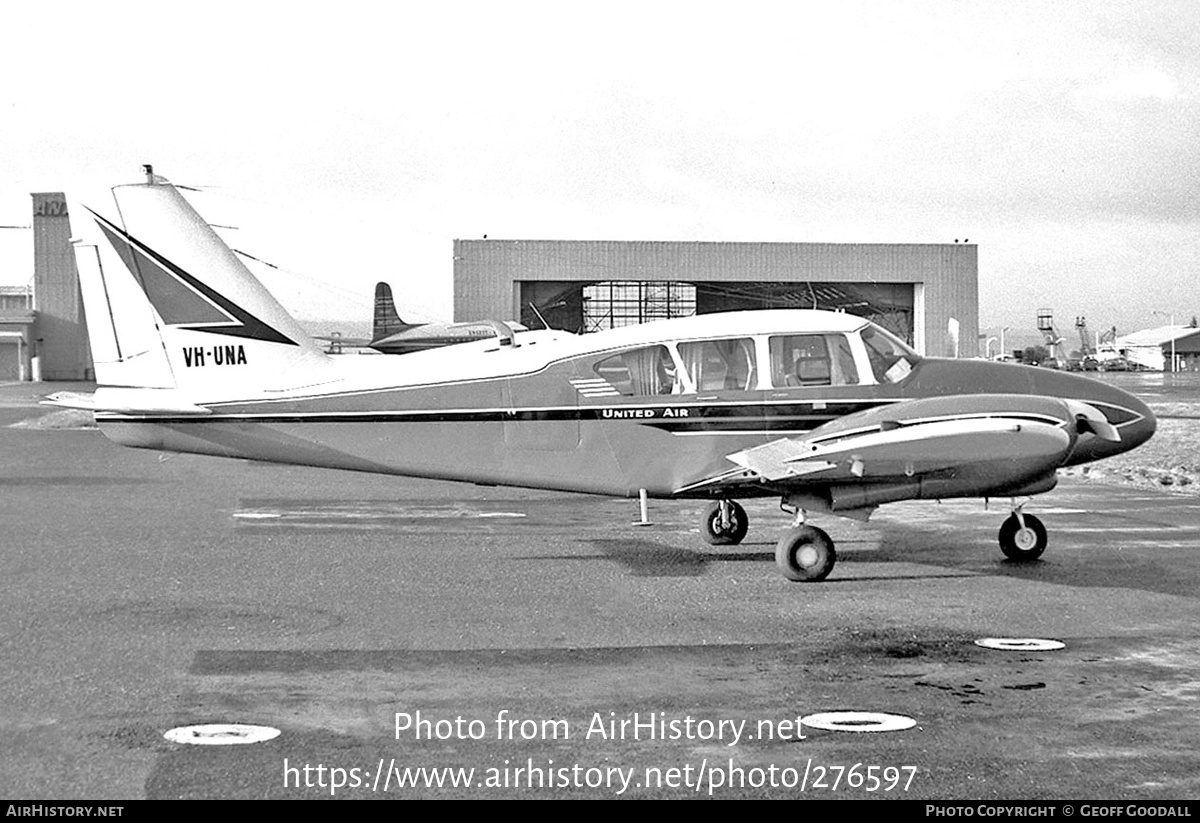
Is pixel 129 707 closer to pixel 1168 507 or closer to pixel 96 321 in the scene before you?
pixel 96 321

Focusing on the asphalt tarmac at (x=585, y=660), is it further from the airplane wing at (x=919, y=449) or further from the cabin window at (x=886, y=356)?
the cabin window at (x=886, y=356)

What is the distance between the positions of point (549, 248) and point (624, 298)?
7.32 metres

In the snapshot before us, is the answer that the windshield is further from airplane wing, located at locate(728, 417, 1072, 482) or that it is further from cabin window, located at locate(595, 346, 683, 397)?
cabin window, located at locate(595, 346, 683, 397)

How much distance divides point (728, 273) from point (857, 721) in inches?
2476

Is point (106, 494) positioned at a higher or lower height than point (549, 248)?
lower

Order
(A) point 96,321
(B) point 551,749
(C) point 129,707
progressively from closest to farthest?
(B) point 551,749 → (C) point 129,707 → (A) point 96,321

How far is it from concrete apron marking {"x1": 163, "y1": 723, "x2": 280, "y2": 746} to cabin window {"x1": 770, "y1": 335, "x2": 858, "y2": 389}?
672cm

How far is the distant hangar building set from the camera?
67.6 meters

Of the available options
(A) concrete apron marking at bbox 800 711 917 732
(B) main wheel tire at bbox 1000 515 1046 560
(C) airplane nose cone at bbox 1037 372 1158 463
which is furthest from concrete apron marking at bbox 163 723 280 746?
(C) airplane nose cone at bbox 1037 372 1158 463

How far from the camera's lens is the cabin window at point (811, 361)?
12109 millimetres

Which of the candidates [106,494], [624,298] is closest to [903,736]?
[106,494]

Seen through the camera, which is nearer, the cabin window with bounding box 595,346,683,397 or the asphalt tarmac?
the asphalt tarmac

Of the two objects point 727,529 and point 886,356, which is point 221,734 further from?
point 886,356
